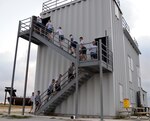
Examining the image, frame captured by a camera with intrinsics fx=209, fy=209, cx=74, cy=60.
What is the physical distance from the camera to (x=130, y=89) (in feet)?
63.7

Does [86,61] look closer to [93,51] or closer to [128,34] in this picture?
[93,51]

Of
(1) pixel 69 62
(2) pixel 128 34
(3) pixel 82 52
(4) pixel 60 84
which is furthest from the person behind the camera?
(2) pixel 128 34

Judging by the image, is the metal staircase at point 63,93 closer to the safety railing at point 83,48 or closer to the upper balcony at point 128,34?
the safety railing at point 83,48

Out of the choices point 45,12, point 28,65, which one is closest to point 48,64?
point 28,65

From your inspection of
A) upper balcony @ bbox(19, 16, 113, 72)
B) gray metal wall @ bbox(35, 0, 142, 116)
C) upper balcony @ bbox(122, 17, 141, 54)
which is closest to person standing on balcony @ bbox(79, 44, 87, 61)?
upper balcony @ bbox(19, 16, 113, 72)

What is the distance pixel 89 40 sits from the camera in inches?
614

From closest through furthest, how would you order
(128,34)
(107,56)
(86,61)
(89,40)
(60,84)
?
(86,61) → (107,56) → (60,84) → (89,40) → (128,34)

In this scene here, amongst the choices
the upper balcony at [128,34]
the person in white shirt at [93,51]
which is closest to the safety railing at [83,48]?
the person in white shirt at [93,51]

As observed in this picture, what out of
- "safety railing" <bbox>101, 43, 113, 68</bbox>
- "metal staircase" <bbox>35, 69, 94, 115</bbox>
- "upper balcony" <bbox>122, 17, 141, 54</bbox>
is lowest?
"metal staircase" <bbox>35, 69, 94, 115</bbox>

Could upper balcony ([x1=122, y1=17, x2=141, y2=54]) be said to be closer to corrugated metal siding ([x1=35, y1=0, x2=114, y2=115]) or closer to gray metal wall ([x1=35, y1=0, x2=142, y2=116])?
gray metal wall ([x1=35, y1=0, x2=142, y2=116])

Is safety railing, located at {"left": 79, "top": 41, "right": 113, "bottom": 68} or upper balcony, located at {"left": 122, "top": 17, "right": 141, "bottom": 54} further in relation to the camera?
upper balcony, located at {"left": 122, "top": 17, "right": 141, "bottom": 54}

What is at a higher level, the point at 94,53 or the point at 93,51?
the point at 93,51

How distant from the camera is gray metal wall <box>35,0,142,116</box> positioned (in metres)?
14.1

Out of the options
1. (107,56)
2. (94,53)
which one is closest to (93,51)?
(94,53)
